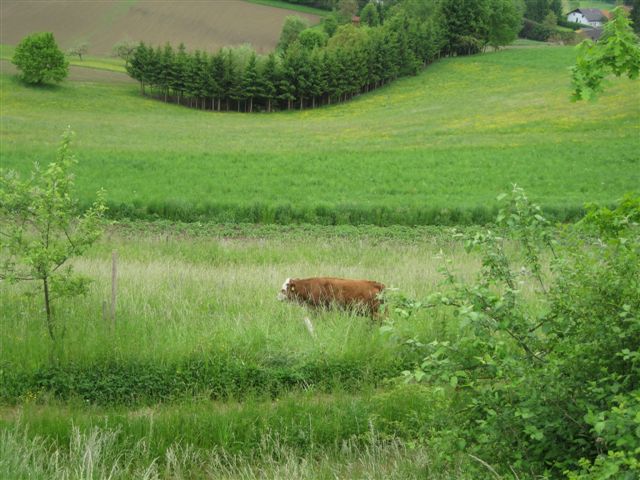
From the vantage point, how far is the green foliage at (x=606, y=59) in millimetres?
5691

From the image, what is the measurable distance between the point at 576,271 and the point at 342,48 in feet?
269

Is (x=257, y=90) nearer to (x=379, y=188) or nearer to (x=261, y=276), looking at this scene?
(x=379, y=188)

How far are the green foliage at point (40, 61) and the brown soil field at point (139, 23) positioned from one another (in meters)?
16.9

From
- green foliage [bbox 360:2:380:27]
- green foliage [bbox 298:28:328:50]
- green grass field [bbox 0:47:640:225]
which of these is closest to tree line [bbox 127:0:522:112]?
green grass field [bbox 0:47:640:225]

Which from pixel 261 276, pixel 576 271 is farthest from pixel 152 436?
pixel 261 276

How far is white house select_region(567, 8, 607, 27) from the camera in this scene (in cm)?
15762

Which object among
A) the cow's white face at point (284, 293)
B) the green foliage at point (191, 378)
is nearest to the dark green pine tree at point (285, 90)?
the cow's white face at point (284, 293)

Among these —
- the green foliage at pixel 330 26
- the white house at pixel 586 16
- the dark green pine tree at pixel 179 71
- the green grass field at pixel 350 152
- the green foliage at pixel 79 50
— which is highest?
the white house at pixel 586 16

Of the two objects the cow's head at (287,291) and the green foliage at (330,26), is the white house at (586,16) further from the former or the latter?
the cow's head at (287,291)

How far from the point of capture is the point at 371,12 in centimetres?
11606

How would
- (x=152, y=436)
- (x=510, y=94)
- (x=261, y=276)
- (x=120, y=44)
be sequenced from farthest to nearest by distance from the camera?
(x=120, y=44)
(x=510, y=94)
(x=261, y=276)
(x=152, y=436)

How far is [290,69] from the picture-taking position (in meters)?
79.2

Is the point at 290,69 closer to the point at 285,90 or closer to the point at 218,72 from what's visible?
the point at 285,90

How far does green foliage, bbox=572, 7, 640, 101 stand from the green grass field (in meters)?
17.7
